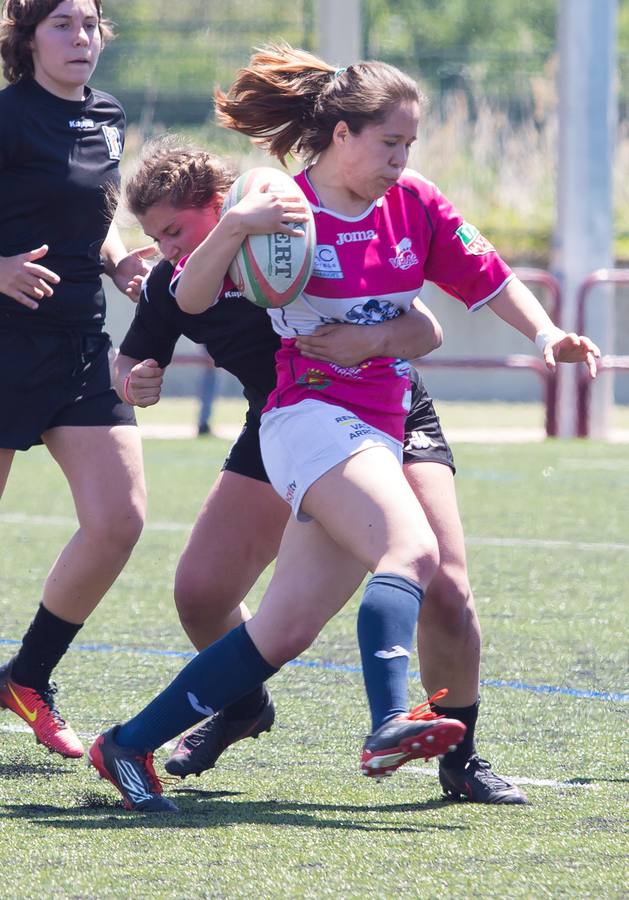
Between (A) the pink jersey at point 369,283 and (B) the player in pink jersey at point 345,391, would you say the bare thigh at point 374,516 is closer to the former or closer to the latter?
(B) the player in pink jersey at point 345,391

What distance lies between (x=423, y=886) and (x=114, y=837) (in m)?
0.73

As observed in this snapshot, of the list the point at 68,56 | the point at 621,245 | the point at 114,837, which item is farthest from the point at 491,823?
the point at 621,245

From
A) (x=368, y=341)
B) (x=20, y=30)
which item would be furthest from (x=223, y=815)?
(x=20, y=30)

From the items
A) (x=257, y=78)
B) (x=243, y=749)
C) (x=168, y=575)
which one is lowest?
(x=168, y=575)

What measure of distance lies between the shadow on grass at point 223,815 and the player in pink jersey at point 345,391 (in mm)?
86

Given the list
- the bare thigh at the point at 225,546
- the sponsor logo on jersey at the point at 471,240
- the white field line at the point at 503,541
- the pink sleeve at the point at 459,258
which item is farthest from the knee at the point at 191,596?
the white field line at the point at 503,541

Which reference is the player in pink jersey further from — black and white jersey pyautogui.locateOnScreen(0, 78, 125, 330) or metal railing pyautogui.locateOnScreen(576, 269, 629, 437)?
metal railing pyautogui.locateOnScreen(576, 269, 629, 437)

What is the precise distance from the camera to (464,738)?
380cm

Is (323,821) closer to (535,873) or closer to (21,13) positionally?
(535,873)

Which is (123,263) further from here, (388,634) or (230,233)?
(388,634)

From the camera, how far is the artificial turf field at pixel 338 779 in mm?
3121

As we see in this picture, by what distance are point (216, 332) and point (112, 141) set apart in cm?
79

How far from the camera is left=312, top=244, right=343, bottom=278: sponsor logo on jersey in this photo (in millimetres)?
3617

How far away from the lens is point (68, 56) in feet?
14.0
